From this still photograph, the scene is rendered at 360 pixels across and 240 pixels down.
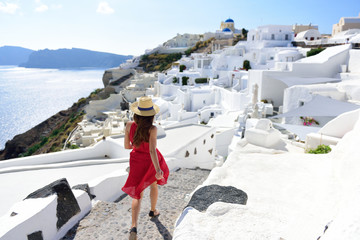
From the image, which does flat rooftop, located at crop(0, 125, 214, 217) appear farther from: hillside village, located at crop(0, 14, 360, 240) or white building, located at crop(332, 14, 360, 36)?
white building, located at crop(332, 14, 360, 36)

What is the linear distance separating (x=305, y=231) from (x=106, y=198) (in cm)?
299

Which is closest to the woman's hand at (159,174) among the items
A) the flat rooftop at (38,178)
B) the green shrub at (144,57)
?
the flat rooftop at (38,178)

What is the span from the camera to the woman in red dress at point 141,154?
9.63 feet

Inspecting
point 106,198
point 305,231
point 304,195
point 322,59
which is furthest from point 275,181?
point 322,59

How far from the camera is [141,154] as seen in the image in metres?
3.06

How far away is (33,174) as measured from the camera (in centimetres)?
518

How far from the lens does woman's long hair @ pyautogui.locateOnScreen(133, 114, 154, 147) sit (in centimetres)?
295

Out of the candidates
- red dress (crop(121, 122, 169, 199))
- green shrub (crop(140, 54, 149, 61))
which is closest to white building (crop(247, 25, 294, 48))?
red dress (crop(121, 122, 169, 199))

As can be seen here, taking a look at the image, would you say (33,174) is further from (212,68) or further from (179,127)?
(212,68)

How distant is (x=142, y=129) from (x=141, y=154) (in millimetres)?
319

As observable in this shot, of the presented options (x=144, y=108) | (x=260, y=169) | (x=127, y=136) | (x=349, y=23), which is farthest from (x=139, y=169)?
(x=349, y=23)

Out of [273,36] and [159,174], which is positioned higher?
[273,36]

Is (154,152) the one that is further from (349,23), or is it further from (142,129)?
(349,23)

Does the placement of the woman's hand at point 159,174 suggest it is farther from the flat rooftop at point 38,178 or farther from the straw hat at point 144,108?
the flat rooftop at point 38,178
